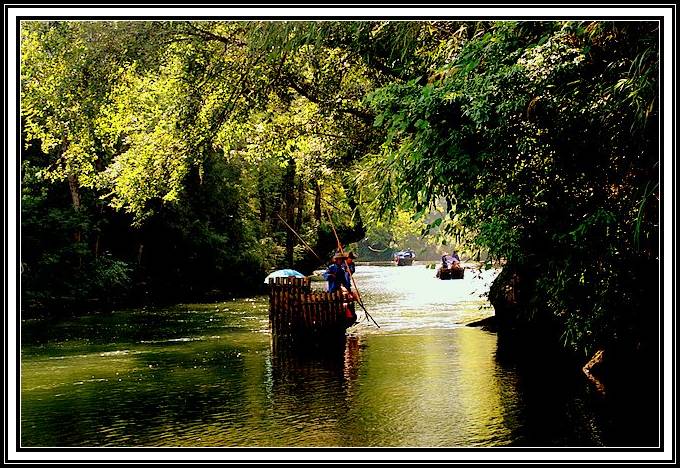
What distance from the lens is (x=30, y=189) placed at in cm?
2678

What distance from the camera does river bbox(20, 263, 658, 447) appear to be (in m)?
10.9

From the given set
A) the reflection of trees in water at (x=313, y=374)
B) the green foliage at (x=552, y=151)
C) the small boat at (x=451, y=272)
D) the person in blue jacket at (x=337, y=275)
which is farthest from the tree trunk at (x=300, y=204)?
the green foliage at (x=552, y=151)

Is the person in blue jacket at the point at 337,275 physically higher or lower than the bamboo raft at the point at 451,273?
higher

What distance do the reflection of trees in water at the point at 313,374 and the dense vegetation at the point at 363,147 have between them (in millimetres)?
2597

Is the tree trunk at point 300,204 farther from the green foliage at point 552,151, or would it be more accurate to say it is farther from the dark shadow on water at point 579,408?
the green foliage at point 552,151

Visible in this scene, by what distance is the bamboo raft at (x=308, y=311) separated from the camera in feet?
66.3

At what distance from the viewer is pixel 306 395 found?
13398mm

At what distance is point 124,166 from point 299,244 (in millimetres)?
21567

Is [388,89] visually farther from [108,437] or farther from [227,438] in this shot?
[108,437]

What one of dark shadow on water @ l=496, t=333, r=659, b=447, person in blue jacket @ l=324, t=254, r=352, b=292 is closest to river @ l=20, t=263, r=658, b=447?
dark shadow on water @ l=496, t=333, r=659, b=447

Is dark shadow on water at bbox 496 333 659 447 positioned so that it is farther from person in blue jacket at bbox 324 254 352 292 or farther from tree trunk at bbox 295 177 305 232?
tree trunk at bbox 295 177 305 232

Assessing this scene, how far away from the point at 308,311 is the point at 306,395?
275 inches

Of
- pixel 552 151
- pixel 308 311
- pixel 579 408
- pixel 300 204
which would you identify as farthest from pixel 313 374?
pixel 300 204
